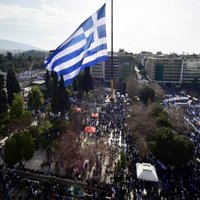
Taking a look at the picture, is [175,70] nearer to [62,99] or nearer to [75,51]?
[62,99]

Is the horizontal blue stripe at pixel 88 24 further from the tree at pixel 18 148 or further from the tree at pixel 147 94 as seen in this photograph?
the tree at pixel 147 94

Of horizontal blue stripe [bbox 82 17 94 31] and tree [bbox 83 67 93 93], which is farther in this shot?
tree [bbox 83 67 93 93]

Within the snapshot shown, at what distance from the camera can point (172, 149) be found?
20.9m

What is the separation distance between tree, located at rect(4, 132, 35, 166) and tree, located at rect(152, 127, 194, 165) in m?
12.0

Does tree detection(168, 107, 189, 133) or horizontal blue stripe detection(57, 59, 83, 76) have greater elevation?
horizontal blue stripe detection(57, 59, 83, 76)

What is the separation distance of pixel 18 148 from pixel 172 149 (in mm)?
14125

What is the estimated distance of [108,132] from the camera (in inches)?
1221

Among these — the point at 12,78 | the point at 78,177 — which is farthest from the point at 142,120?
the point at 12,78

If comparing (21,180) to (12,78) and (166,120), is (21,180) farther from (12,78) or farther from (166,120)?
(12,78)

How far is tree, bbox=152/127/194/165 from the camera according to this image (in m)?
20.7

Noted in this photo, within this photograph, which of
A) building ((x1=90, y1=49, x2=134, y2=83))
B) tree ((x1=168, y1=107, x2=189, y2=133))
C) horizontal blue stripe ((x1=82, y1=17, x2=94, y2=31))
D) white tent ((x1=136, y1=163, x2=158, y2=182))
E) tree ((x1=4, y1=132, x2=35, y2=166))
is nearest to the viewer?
white tent ((x1=136, y1=163, x2=158, y2=182))

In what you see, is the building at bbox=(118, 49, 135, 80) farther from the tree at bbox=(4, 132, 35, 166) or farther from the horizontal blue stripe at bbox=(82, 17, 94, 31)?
the tree at bbox=(4, 132, 35, 166)

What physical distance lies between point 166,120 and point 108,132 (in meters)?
7.99

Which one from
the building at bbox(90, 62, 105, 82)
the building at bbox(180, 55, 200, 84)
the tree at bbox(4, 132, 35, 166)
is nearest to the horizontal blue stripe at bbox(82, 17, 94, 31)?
the tree at bbox(4, 132, 35, 166)
